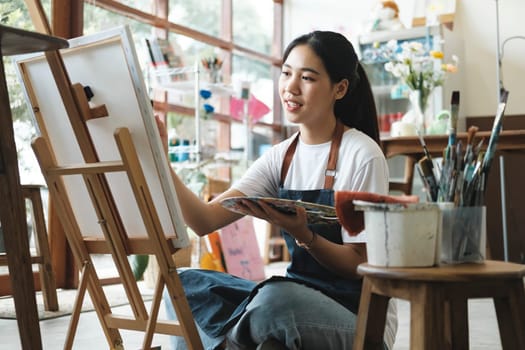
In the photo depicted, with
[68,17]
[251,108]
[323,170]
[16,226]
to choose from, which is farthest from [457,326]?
[251,108]

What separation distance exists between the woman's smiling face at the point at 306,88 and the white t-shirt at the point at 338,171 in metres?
0.09

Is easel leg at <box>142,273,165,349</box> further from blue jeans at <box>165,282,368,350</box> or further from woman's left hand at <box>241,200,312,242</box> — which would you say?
woman's left hand at <box>241,200,312,242</box>

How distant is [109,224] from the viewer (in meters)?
1.86

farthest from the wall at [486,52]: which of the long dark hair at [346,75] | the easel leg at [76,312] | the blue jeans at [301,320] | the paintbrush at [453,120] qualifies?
the paintbrush at [453,120]

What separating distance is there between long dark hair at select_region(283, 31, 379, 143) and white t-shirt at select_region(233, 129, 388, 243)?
0.33ft

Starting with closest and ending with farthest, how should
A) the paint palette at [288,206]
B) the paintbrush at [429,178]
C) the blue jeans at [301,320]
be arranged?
the paintbrush at [429,178], the paint palette at [288,206], the blue jeans at [301,320]

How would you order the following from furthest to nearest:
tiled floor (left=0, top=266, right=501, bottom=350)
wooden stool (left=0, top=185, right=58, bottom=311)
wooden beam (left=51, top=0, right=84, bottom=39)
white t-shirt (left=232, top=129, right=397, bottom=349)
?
1. wooden beam (left=51, top=0, right=84, bottom=39)
2. wooden stool (left=0, top=185, right=58, bottom=311)
3. tiled floor (left=0, top=266, right=501, bottom=350)
4. white t-shirt (left=232, top=129, right=397, bottom=349)

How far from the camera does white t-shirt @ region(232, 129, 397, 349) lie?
176 cm

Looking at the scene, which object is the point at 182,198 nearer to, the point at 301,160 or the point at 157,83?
the point at 301,160

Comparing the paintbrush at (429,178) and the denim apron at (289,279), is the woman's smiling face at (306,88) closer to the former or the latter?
the denim apron at (289,279)

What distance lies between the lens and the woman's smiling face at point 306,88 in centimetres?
189

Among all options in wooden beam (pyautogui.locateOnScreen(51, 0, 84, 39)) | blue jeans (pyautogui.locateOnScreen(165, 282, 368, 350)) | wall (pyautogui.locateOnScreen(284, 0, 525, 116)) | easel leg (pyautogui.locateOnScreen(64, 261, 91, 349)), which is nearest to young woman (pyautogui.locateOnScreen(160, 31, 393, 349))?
blue jeans (pyautogui.locateOnScreen(165, 282, 368, 350))

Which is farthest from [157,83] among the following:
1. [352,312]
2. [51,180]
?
[352,312]

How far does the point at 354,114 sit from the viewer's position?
200 cm
